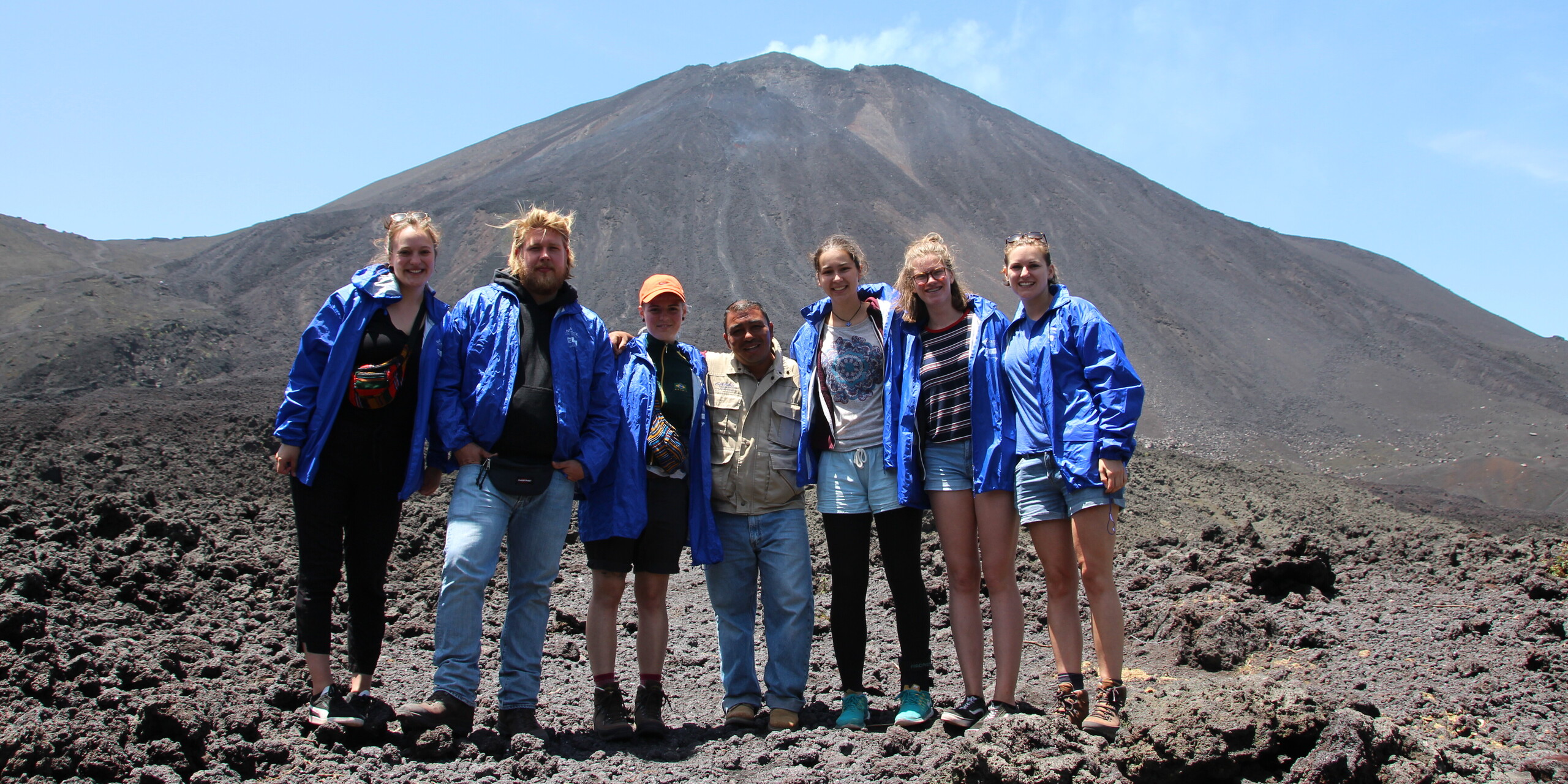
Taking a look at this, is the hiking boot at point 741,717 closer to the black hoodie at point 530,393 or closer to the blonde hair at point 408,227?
the black hoodie at point 530,393

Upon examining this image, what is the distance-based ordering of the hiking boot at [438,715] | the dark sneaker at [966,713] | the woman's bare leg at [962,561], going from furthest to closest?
the woman's bare leg at [962,561], the dark sneaker at [966,713], the hiking boot at [438,715]

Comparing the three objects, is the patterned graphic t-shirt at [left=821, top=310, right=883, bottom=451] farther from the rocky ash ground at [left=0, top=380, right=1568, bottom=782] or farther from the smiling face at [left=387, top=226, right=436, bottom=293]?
the smiling face at [left=387, top=226, right=436, bottom=293]

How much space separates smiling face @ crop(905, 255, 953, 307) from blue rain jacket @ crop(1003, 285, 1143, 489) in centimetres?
34

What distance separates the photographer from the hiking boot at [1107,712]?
3201 millimetres

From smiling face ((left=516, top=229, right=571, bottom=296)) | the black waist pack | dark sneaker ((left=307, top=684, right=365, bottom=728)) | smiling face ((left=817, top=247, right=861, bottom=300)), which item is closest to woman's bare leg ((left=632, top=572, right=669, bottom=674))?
the black waist pack

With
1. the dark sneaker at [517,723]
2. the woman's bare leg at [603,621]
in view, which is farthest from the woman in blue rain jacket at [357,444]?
the woman's bare leg at [603,621]

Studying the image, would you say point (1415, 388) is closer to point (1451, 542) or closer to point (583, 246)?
point (1451, 542)

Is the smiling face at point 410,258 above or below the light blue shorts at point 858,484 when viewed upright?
above

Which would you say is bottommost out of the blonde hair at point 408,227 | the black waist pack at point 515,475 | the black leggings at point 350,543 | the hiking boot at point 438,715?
the hiking boot at point 438,715

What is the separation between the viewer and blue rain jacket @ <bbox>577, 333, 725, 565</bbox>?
12.2ft

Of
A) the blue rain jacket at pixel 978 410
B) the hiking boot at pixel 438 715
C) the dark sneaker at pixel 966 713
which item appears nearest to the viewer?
the hiking boot at pixel 438 715

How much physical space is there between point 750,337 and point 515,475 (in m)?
1.05

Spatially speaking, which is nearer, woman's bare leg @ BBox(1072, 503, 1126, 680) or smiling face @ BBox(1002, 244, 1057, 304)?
woman's bare leg @ BBox(1072, 503, 1126, 680)

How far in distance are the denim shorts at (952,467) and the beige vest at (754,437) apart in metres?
0.58
